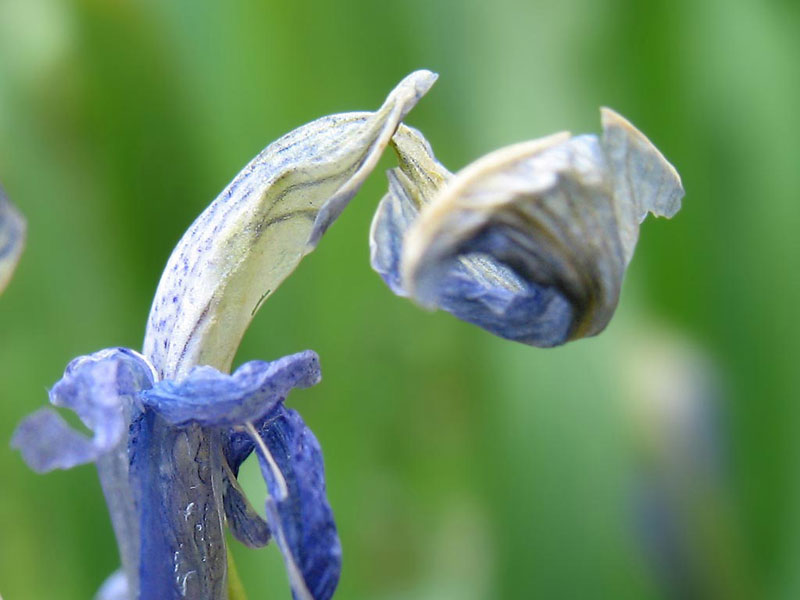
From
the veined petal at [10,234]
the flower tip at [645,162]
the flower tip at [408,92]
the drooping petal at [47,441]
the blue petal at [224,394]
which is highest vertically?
the flower tip at [408,92]

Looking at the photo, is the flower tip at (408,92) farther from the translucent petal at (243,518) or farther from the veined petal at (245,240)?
the translucent petal at (243,518)

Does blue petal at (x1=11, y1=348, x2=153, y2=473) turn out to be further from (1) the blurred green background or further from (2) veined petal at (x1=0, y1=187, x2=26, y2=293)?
(1) the blurred green background

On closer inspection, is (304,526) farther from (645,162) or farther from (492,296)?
(645,162)

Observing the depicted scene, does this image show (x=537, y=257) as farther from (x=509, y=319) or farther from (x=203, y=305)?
(x=203, y=305)

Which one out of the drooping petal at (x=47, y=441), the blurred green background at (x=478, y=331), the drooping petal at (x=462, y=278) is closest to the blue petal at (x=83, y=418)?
the drooping petal at (x=47, y=441)

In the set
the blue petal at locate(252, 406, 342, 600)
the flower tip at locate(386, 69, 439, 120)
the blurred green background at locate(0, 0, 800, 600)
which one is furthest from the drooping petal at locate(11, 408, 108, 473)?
the blurred green background at locate(0, 0, 800, 600)

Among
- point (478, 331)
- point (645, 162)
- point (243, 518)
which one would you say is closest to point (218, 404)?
point (243, 518)
